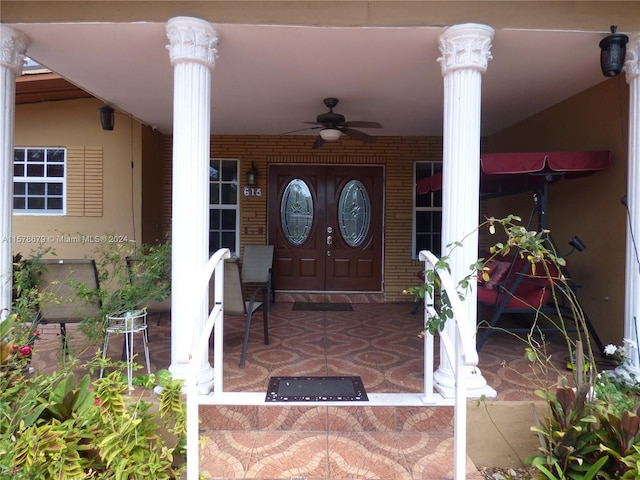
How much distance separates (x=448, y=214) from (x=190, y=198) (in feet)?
5.92

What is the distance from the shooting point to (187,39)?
2674 mm

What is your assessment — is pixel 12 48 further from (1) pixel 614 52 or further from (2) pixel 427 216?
(2) pixel 427 216

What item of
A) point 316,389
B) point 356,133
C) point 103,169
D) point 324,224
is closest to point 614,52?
point 356,133

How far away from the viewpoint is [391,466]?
224 cm

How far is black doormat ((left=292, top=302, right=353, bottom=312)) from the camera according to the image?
221 inches

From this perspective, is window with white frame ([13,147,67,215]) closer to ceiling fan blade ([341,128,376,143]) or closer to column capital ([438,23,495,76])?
ceiling fan blade ([341,128,376,143])

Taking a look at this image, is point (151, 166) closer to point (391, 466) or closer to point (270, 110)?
point (270, 110)

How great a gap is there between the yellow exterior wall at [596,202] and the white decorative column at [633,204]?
0.73 m

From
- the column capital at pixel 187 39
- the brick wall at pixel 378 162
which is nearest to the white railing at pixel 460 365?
the column capital at pixel 187 39

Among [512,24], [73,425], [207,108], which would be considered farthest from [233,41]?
[73,425]

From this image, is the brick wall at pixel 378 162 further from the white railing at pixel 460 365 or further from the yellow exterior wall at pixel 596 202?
the white railing at pixel 460 365

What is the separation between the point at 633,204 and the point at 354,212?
153 inches

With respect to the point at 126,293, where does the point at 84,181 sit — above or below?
above

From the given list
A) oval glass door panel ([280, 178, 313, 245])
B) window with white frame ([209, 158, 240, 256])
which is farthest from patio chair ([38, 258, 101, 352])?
oval glass door panel ([280, 178, 313, 245])
